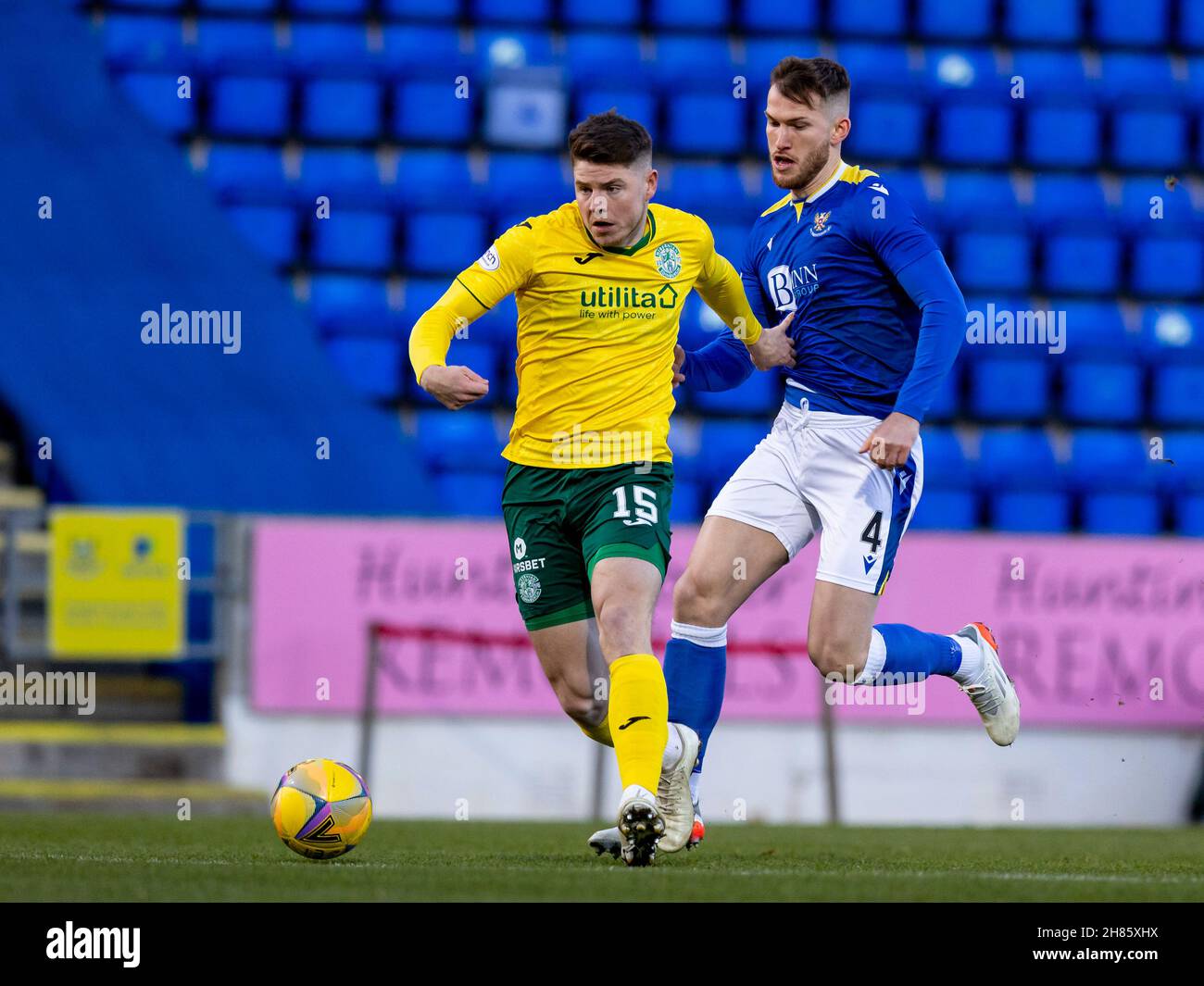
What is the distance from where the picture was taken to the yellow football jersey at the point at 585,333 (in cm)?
536

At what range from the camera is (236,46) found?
539 inches

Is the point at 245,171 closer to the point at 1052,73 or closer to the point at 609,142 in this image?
the point at 1052,73

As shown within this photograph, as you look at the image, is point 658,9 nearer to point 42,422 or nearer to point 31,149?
point 31,149

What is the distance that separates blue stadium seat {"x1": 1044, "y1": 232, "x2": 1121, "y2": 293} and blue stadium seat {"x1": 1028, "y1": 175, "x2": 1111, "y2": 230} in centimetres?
11

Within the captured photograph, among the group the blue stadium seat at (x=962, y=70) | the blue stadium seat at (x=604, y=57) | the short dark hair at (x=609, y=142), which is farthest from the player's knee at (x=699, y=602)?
the blue stadium seat at (x=962, y=70)

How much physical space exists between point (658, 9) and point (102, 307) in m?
5.50

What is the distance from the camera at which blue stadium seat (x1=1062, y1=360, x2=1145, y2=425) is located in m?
12.8

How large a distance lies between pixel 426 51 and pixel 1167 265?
18.2 feet

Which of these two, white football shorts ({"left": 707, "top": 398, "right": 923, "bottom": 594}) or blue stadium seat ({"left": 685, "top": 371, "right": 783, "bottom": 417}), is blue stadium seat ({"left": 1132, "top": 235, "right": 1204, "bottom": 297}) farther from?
white football shorts ({"left": 707, "top": 398, "right": 923, "bottom": 594})

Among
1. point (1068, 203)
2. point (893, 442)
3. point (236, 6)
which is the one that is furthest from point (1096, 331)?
point (893, 442)
